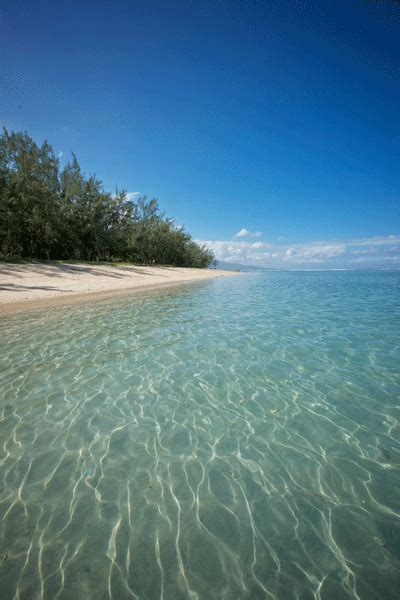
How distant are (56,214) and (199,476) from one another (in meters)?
42.6

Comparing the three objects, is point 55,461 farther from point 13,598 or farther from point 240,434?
point 240,434

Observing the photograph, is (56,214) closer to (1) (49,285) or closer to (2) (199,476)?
(1) (49,285)

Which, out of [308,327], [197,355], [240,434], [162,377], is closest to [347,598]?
[240,434]

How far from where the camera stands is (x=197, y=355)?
8.08m

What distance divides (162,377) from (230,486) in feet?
11.3

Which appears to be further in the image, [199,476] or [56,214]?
[56,214]

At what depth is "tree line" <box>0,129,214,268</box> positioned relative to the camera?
33.3 meters

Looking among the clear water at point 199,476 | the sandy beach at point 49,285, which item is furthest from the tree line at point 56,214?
the clear water at point 199,476

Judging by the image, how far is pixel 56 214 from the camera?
124 feet

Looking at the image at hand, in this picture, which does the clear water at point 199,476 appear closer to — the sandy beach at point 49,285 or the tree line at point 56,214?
the sandy beach at point 49,285

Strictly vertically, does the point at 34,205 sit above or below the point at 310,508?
above

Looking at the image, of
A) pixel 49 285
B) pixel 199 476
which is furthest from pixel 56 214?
pixel 199 476

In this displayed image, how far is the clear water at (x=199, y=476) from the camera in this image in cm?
249

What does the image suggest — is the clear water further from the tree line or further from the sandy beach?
the tree line
